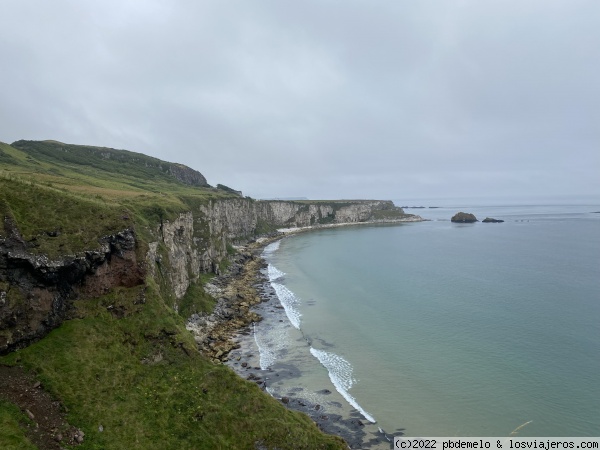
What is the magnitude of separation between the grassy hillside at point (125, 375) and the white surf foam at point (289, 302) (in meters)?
28.7

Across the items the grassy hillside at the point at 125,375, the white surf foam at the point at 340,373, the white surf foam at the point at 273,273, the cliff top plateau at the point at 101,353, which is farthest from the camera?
the white surf foam at the point at 273,273

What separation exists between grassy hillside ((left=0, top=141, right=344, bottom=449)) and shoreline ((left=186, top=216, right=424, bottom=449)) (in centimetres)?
581

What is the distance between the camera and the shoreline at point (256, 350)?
31547 millimetres

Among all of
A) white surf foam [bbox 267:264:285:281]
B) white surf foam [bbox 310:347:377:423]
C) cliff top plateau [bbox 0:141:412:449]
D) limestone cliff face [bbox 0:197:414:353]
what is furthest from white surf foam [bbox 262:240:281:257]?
cliff top plateau [bbox 0:141:412:449]

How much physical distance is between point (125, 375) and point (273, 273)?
223ft

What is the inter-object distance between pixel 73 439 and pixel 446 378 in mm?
33230

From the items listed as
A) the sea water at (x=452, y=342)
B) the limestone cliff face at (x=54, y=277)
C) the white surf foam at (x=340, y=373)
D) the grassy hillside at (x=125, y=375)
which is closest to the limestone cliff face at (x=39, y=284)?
the limestone cliff face at (x=54, y=277)

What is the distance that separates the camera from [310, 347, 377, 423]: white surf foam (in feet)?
116

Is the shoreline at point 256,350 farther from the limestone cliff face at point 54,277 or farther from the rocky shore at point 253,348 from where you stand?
the limestone cliff face at point 54,277

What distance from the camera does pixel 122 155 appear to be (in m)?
183

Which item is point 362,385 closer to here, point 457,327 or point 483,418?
point 483,418

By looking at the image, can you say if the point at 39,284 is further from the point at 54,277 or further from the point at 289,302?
the point at 289,302

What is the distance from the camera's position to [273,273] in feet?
310

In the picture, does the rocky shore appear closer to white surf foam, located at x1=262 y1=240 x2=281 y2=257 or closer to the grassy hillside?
the grassy hillside
